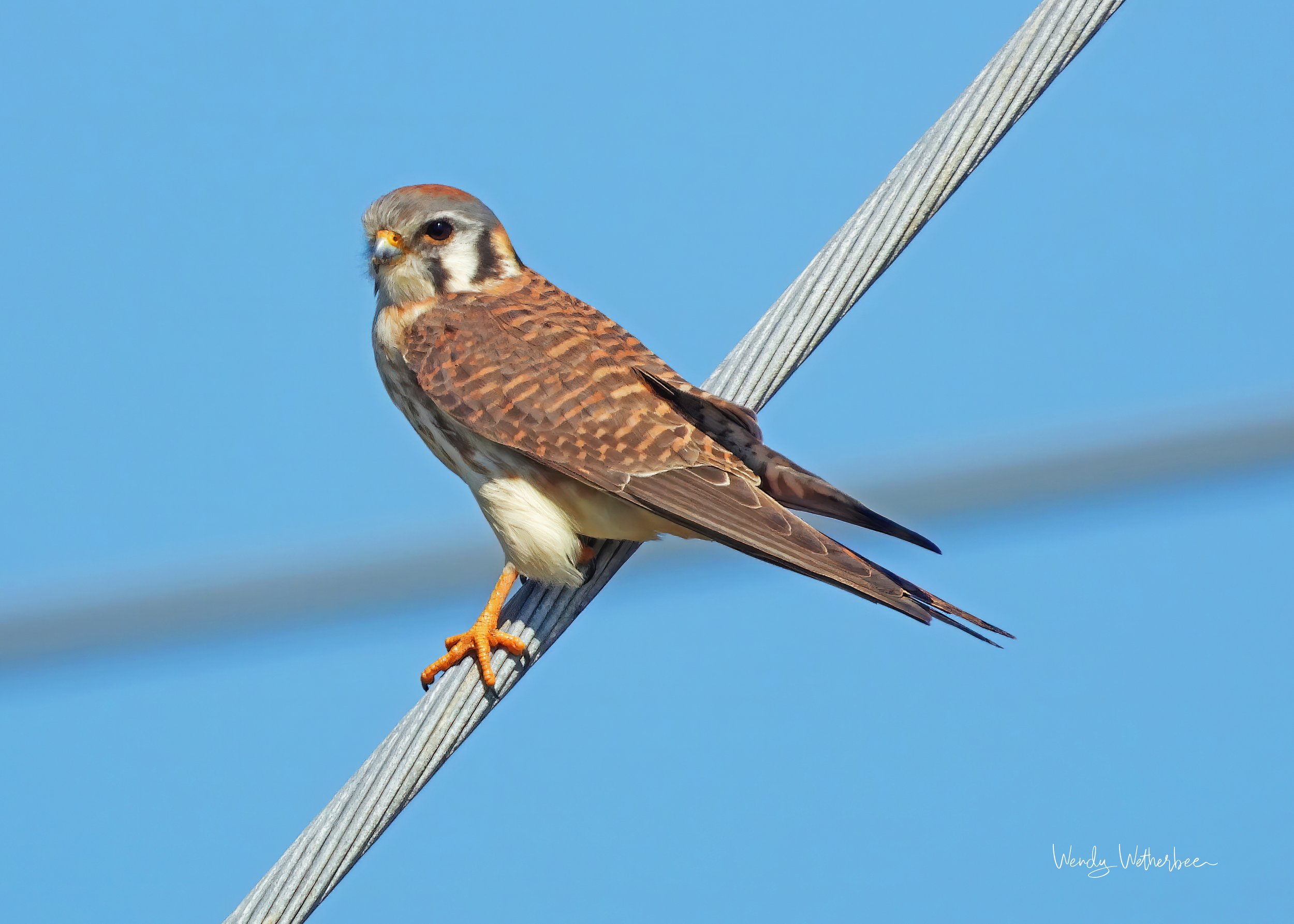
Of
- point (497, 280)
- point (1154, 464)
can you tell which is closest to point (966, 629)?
point (497, 280)

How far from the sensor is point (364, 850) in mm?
2324

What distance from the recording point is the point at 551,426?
10.3 feet

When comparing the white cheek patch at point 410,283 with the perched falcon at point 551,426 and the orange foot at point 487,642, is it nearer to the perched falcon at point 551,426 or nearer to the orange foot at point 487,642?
the perched falcon at point 551,426

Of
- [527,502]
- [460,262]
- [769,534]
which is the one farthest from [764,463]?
[460,262]

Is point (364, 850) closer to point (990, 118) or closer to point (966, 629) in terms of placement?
point (966, 629)

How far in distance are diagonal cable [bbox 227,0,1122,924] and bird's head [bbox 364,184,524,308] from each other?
3.51 feet

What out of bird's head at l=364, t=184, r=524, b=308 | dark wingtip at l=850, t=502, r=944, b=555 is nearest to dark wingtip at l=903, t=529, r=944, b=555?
dark wingtip at l=850, t=502, r=944, b=555

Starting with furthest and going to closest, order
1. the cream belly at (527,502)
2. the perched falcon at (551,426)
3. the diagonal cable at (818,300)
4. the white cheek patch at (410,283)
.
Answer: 1. the white cheek patch at (410,283)
2. the cream belly at (527,502)
3. the perched falcon at (551,426)
4. the diagonal cable at (818,300)

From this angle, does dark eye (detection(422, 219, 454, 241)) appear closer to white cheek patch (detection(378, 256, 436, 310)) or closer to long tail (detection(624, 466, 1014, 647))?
white cheek patch (detection(378, 256, 436, 310))

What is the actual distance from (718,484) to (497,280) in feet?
3.06

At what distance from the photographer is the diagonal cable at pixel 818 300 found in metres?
2.29

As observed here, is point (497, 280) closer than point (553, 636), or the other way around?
point (553, 636)

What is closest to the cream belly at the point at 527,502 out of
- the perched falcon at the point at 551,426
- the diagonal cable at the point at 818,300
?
the perched falcon at the point at 551,426

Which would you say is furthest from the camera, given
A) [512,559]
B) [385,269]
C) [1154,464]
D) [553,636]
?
[1154,464]
